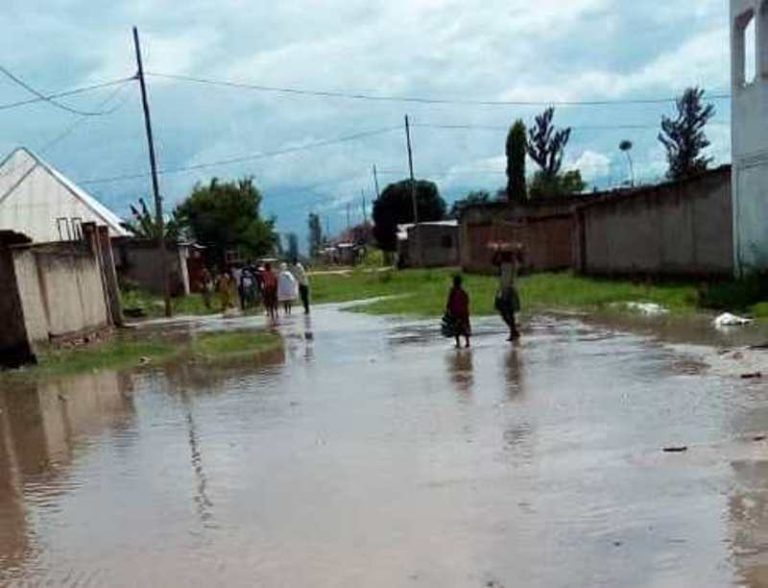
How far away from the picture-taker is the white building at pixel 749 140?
2012 centimetres

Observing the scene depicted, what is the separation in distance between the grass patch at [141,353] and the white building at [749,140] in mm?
10064

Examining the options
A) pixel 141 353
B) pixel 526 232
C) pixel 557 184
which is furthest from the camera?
pixel 557 184

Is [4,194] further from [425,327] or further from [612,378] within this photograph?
[612,378]

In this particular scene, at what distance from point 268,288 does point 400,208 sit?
5728 cm

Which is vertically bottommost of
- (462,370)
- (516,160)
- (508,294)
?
(462,370)

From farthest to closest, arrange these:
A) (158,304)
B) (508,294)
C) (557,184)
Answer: (557,184), (158,304), (508,294)

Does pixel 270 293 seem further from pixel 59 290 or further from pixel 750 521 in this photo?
pixel 750 521

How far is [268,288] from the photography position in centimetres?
2911

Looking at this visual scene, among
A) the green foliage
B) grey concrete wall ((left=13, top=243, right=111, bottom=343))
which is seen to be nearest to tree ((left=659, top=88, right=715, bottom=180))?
the green foliage

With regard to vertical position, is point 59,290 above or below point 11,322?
above

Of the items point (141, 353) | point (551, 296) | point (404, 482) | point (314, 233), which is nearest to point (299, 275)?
point (551, 296)

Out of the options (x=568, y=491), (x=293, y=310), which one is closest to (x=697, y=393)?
(x=568, y=491)

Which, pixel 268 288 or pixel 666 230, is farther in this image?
pixel 268 288

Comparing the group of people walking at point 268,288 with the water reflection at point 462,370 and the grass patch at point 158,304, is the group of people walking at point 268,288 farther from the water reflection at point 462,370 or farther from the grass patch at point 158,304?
the water reflection at point 462,370
